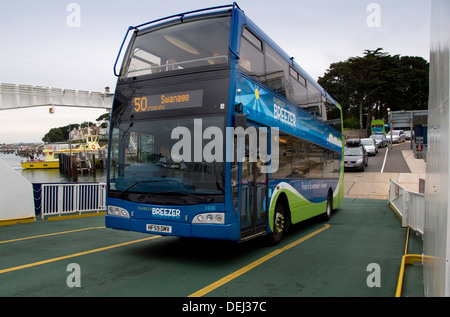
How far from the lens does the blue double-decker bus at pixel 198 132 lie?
20.9 ft

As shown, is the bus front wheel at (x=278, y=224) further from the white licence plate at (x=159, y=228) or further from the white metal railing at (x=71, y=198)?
the white metal railing at (x=71, y=198)

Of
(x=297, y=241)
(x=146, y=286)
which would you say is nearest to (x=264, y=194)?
(x=297, y=241)

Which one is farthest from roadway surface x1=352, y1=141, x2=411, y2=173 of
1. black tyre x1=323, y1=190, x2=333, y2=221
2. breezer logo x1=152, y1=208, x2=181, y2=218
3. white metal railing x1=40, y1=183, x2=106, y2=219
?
breezer logo x1=152, y1=208, x2=181, y2=218

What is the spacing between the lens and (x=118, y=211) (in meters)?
7.07

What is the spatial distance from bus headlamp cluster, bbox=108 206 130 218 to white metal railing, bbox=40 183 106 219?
6.41 m

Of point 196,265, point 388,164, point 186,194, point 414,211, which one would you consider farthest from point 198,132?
point 388,164

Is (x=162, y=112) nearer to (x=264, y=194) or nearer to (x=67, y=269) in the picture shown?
(x=264, y=194)

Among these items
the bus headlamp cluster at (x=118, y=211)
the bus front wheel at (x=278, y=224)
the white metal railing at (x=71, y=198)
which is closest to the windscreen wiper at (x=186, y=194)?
the bus headlamp cluster at (x=118, y=211)

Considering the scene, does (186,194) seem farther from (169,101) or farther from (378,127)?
(378,127)

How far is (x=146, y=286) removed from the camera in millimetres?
5309

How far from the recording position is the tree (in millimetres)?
59875

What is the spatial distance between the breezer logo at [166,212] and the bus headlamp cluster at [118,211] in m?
0.63

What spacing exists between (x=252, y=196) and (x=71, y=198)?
8.55 m

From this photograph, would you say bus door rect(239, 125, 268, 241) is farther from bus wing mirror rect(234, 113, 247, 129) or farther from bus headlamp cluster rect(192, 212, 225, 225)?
bus wing mirror rect(234, 113, 247, 129)
